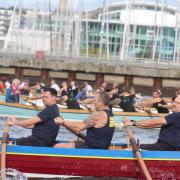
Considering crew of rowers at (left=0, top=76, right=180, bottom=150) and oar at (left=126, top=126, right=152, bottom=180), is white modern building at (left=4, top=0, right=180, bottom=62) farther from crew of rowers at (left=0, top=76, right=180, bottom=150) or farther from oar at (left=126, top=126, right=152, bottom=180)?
oar at (left=126, top=126, right=152, bottom=180)

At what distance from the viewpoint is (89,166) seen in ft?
40.5

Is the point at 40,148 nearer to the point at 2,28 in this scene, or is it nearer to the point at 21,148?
the point at 21,148

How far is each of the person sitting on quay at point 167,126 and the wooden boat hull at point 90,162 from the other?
245 mm

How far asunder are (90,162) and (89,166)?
0.34 ft

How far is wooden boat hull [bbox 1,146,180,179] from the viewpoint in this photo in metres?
12.2

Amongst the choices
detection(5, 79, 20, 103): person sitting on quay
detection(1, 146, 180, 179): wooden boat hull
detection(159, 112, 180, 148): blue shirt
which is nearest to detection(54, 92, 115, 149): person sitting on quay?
detection(1, 146, 180, 179): wooden boat hull

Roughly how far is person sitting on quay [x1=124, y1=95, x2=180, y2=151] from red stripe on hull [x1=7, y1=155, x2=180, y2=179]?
0.37 metres

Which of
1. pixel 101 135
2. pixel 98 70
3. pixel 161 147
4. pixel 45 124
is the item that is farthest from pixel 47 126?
pixel 98 70

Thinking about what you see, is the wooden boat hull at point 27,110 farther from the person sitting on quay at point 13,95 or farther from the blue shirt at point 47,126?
the blue shirt at point 47,126

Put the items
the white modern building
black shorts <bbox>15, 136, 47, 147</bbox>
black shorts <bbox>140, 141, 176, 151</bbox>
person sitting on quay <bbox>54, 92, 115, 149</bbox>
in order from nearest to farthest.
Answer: person sitting on quay <bbox>54, 92, 115, 149</bbox> < black shorts <bbox>140, 141, 176, 151</bbox> < black shorts <bbox>15, 136, 47, 147</bbox> < the white modern building

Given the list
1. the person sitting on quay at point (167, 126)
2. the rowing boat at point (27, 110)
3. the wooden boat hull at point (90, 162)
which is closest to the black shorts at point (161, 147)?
the person sitting on quay at point (167, 126)

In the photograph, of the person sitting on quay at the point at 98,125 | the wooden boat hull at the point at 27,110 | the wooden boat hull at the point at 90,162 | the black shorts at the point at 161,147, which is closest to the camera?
the person sitting on quay at the point at 98,125

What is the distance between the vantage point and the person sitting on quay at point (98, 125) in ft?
39.3

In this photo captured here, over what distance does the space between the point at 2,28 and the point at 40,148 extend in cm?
18692
